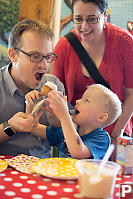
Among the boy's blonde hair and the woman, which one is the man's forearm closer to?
the boy's blonde hair

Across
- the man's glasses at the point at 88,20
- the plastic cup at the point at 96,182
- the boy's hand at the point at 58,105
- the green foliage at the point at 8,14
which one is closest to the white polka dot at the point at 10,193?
the plastic cup at the point at 96,182

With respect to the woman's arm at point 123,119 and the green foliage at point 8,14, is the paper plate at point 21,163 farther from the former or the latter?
the green foliage at point 8,14

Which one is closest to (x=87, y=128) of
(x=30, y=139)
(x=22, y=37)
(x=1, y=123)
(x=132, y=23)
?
(x=30, y=139)

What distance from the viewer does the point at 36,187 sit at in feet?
3.84

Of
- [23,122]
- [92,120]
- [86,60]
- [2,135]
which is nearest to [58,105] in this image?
[23,122]

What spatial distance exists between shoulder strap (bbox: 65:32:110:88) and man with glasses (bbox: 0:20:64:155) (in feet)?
1.36

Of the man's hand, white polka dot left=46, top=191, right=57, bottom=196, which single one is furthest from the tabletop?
the man's hand

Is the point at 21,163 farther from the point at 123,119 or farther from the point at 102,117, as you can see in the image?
the point at 123,119

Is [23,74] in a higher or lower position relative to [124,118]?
higher

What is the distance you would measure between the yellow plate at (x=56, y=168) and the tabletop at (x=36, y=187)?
0.07 feet

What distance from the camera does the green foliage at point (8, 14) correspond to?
3498 mm

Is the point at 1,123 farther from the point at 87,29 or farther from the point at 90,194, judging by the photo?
the point at 90,194

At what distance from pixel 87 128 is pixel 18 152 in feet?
1.70

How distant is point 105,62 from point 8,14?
5.63 ft
